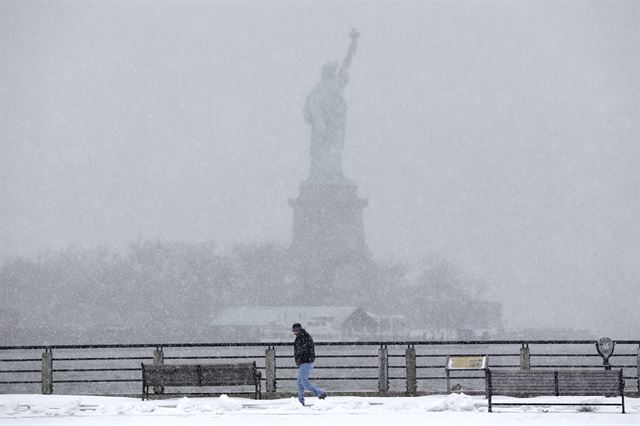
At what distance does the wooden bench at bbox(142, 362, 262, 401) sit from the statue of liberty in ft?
482

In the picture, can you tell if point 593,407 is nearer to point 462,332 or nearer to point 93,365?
point 93,365

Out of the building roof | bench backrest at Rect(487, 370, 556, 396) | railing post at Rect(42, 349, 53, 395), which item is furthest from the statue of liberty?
bench backrest at Rect(487, 370, 556, 396)

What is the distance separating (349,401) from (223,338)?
149563mm

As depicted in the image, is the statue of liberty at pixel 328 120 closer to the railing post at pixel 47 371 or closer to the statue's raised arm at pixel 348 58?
the statue's raised arm at pixel 348 58

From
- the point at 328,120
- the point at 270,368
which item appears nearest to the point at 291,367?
the point at 270,368

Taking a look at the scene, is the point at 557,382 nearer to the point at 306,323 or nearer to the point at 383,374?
the point at 383,374

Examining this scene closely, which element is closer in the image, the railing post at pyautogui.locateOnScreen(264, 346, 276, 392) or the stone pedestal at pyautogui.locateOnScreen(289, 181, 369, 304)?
the railing post at pyautogui.locateOnScreen(264, 346, 276, 392)

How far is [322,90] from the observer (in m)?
171

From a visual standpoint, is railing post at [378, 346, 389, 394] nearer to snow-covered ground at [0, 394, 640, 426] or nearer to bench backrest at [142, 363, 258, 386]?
snow-covered ground at [0, 394, 640, 426]

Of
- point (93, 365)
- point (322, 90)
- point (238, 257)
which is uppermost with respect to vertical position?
point (322, 90)

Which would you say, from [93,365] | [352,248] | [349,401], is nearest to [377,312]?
[352,248]

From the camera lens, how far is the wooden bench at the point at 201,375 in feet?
83.6

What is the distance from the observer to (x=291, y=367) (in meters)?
25.2

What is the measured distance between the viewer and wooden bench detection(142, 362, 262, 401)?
25.5 metres
